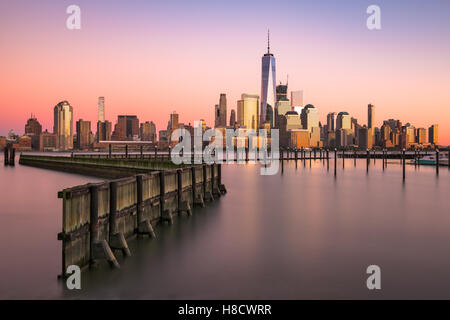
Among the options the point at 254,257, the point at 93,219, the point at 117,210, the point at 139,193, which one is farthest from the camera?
the point at 139,193

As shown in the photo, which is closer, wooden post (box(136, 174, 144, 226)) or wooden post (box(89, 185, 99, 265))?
wooden post (box(89, 185, 99, 265))

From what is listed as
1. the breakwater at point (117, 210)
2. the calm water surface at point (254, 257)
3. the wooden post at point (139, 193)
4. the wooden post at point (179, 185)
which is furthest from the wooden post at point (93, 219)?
the wooden post at point (179, 185)

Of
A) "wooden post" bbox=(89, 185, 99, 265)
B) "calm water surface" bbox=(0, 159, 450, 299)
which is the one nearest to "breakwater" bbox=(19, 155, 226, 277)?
"wooden post" bbox=(89, 185, 99, 265)

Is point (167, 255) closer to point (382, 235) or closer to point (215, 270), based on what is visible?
point (215, 270)

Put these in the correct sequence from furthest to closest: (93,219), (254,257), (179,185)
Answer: (179,185), (254,257), (93,219)

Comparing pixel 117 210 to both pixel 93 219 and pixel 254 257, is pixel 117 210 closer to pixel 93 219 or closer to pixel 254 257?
pixel 93 219

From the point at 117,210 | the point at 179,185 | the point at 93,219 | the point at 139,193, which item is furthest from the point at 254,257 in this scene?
the point at 179,185

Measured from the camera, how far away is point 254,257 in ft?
60.2

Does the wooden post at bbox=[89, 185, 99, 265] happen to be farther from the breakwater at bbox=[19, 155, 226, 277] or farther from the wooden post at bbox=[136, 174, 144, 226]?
the wooden post at bbox=[136, 174, 144, 226]

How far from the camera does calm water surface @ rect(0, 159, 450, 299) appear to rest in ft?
44.7

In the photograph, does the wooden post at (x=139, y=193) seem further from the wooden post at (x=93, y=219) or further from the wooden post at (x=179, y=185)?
the wooden post at (x=179, y=185)

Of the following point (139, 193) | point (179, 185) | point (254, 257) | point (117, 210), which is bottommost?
point (254, 257)
